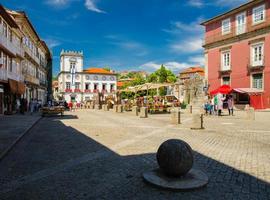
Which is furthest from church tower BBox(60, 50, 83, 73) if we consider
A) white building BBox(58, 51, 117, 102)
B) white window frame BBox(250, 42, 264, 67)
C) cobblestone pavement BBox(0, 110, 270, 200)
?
cobblestone pavement BBox(0, 110, 270, 200)

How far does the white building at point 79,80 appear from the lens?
240 feet

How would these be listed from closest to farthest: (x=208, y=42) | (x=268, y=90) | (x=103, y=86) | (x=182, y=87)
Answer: (x=268, y=90) < (x=208, y=42) < (x=182, y=87) < (x=103, y=86)

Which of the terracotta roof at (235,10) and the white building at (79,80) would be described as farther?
the white building at (79,80)

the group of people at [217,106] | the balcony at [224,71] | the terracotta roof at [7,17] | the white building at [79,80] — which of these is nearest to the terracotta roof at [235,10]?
the balcony at [224,71]

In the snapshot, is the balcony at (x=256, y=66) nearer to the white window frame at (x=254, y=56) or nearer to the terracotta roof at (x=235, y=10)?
the white window frame at (x=254, y=56)

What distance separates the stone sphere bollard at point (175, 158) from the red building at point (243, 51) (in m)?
27.1

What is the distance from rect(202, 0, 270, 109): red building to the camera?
1158 inches

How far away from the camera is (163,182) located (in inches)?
196

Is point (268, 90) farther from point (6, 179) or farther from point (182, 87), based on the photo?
point (6, 179)

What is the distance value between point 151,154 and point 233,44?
29.0 meters

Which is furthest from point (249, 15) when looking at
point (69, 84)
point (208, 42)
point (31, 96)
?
point (69, 84)

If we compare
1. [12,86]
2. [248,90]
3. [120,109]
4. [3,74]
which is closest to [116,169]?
[3,74]

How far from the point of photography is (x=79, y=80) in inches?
3000

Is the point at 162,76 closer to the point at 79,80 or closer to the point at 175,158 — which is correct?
the point at 79,80
